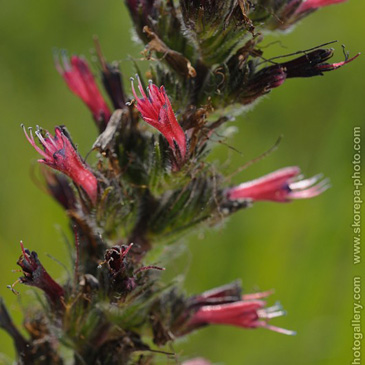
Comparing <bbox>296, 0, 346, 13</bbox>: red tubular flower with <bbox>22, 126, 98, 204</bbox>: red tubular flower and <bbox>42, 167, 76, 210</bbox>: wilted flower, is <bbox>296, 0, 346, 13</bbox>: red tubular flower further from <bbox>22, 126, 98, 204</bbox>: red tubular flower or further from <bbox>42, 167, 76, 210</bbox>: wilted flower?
<bbox>42, 167, 76, 210</bbox>: wilted flower

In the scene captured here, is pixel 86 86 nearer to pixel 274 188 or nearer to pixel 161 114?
pixel 161 114

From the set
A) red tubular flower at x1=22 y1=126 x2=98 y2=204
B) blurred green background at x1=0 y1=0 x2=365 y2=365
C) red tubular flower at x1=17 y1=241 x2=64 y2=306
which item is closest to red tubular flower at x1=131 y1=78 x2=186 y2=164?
red tubular flower at x1=22 y1=126 x2=98 y2=204

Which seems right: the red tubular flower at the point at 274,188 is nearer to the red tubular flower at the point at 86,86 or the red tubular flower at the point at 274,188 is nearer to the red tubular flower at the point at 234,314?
the red tubular flower at the point at 234,314

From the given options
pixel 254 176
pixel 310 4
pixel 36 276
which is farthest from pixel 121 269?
pixel 254 176

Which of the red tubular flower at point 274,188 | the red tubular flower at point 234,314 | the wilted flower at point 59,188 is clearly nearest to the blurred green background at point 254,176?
the red tubular flower at point 274,188

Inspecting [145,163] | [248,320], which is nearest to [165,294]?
[248,320]

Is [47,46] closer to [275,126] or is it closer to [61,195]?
[275,126]
